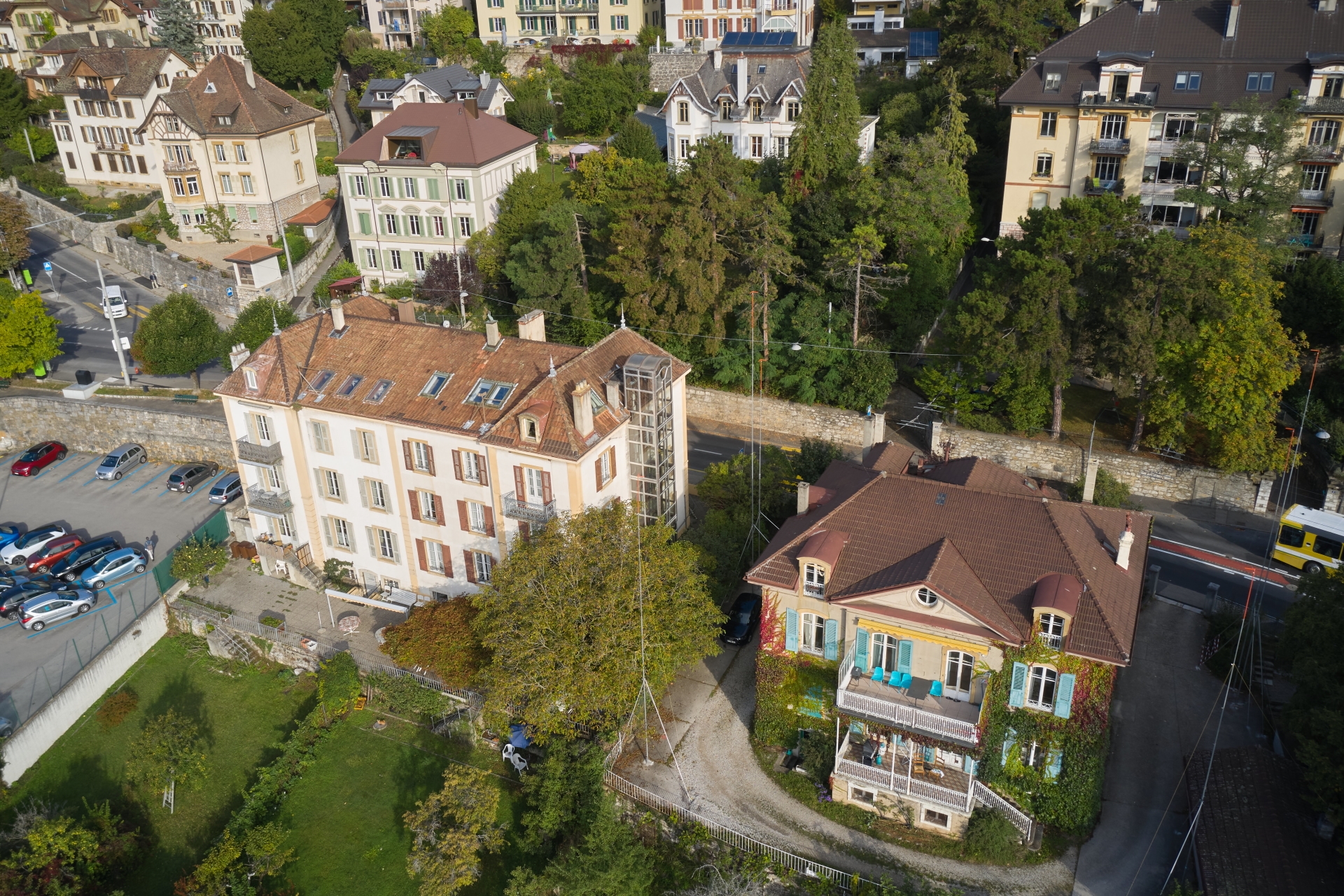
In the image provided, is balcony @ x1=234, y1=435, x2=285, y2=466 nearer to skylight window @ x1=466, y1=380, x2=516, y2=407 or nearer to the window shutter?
skylight window @ x1=466, y1=380, x2=516, y2=407

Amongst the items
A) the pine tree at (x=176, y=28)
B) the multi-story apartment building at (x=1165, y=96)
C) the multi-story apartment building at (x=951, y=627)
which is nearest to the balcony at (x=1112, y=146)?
the multi-story apartment building at (x=1165, y=96)

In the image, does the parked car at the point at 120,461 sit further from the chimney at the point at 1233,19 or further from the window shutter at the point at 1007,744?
the chimney at the point at 1233,19

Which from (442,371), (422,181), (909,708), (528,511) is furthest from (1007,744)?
(422,181)

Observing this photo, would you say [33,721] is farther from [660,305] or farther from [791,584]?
[660,305]

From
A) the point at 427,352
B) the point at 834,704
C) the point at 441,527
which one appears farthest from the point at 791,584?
the point at 427,352

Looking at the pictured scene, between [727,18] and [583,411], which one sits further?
[727,18]

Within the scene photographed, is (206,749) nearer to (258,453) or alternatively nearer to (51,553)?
(258,453)
